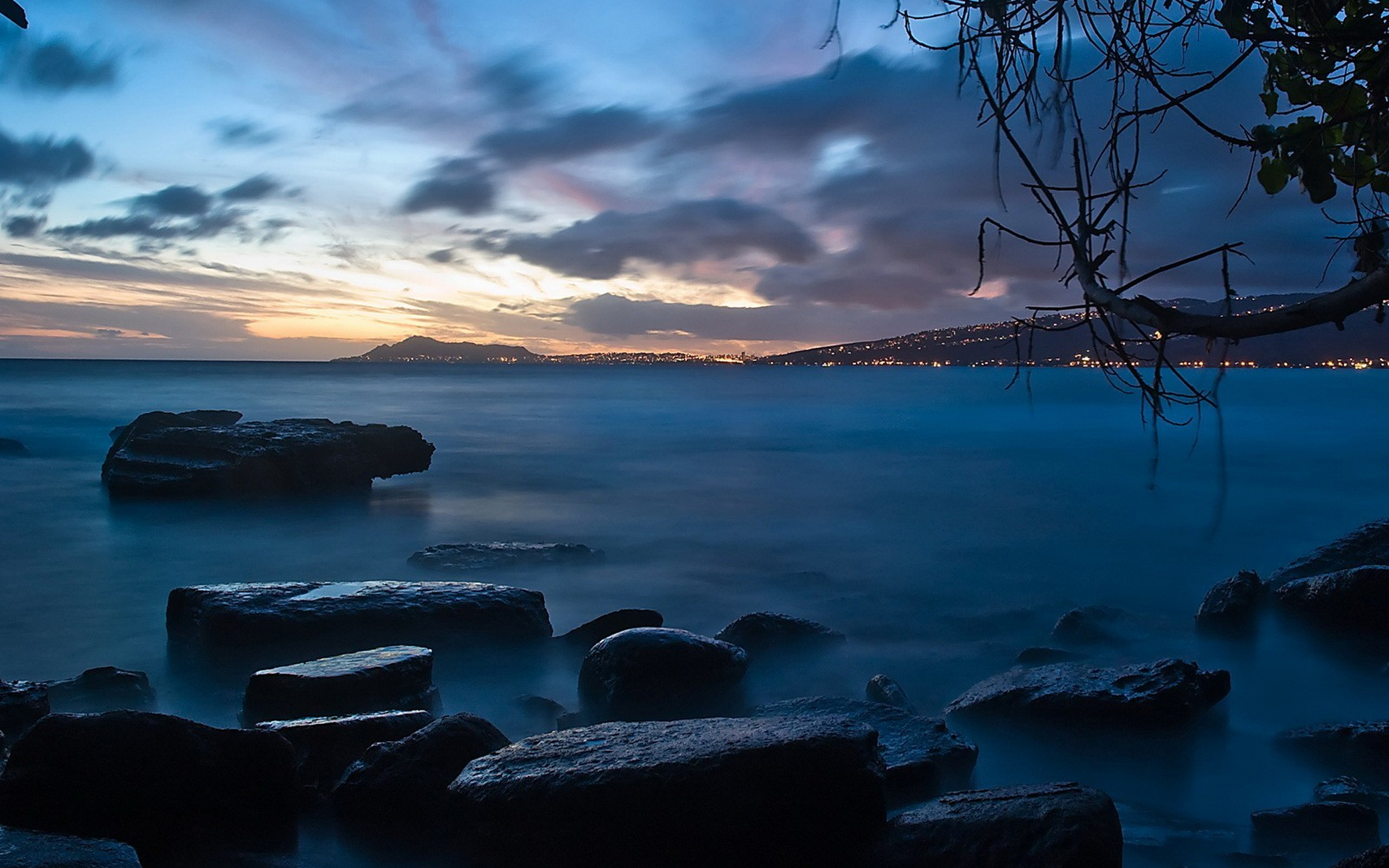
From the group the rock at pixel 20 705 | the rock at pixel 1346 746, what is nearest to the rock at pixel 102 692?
the rock at pixel 20 705

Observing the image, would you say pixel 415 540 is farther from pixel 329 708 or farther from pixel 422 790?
pixel 422 790

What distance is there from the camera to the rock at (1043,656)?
7488 mm

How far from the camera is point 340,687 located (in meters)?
5.22

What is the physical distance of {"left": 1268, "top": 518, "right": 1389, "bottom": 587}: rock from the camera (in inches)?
349

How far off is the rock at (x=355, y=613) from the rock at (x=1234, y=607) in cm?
613

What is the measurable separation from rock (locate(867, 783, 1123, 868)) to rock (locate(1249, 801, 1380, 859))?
1657 millimetres

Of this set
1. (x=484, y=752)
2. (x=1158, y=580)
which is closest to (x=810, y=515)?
(x=1158, y=580)

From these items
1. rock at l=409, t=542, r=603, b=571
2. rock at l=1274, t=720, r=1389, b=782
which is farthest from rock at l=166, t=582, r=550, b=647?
rock at l=1274, t=720, r=1389, b=782

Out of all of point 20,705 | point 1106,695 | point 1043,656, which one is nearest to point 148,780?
point 20,705

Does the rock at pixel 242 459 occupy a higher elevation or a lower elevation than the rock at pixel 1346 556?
higher

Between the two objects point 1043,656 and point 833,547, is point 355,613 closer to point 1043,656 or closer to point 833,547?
point 1043,656

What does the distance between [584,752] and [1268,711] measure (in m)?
5.30

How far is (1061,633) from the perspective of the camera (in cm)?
812

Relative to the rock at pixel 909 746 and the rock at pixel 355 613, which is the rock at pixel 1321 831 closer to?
the rock at pixel 909 746
